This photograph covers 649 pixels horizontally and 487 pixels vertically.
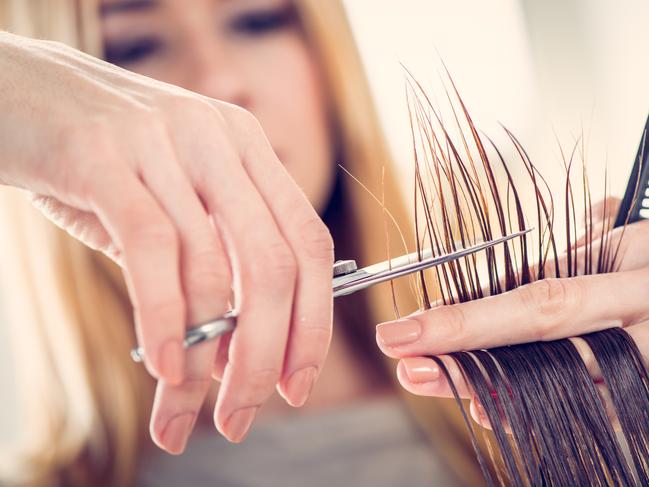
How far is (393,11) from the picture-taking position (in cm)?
239

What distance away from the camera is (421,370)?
2.51 ft

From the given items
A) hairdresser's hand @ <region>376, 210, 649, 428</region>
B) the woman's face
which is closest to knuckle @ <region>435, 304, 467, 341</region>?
hairdresser's hand @ <region>376, 210, 649, 428</region>

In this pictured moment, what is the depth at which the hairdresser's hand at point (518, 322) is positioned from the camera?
769 mm

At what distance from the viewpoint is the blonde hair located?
6.23 feet

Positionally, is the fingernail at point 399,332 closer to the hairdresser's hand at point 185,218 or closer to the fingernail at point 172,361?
the hairdresser's hand at point 185,218

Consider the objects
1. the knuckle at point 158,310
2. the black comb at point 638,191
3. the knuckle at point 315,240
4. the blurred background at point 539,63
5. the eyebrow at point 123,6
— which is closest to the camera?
the knuckle at point 158,310

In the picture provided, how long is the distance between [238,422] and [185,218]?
207mm

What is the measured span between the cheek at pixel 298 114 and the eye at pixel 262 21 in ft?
0.17

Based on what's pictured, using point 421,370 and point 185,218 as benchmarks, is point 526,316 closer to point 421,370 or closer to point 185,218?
point 421,370

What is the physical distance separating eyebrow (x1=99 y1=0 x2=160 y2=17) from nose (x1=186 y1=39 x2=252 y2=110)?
0.52 ft

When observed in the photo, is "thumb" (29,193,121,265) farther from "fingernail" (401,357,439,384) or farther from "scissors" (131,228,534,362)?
"fingernail" (401,357,439,384)

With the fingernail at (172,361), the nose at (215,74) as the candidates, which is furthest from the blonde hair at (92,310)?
the fingernail at (172,361)

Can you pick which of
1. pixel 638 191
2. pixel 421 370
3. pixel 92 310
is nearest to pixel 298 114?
pixel 92 310

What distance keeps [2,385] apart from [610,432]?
199 centimetres
